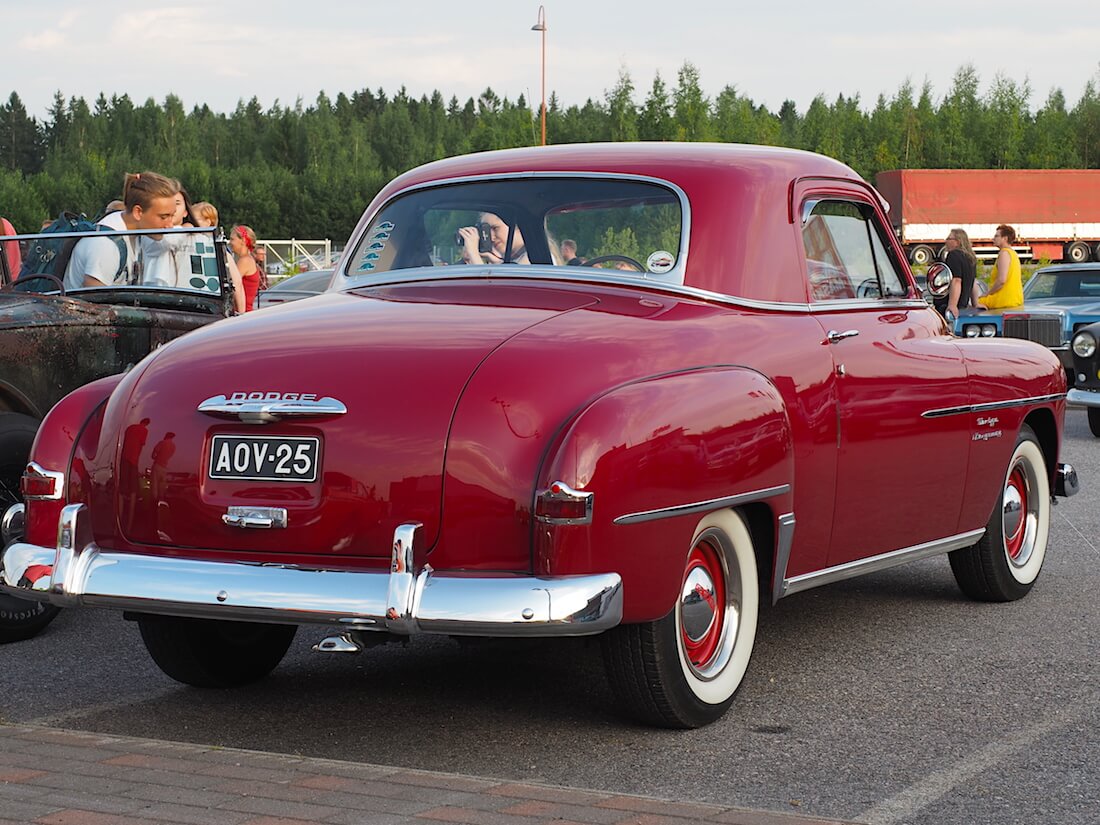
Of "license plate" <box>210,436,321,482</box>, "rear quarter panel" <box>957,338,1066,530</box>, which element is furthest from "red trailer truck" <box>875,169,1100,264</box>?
"license plate" <box>210,436,321,482</box>

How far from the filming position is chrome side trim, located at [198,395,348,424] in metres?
4.36

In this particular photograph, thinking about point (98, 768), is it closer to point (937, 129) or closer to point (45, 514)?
point (45, 514)

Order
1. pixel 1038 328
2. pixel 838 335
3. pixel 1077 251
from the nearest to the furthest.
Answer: pixel 838 335 < pixel 1038 328 < pixel 1077 251

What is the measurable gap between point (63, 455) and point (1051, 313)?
529 inches

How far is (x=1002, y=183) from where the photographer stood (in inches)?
2322

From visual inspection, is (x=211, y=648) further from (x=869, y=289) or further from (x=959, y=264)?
(x=959, y=264)

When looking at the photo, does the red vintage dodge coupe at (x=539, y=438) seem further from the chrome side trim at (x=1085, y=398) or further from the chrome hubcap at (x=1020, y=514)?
the chrome side trim at (x=1085, y=398)

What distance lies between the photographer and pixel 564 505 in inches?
163

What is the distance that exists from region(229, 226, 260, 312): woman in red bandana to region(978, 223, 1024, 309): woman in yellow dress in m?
8.15

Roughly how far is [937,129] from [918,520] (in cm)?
8808

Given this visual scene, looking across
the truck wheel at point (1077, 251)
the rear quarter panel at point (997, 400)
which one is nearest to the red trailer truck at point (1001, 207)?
the truck wheel at point (1077, 251)

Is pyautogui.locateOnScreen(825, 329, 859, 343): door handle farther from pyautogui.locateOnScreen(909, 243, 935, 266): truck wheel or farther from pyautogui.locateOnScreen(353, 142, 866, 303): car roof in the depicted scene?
pyautogui.locateOnScreen(909, 243, 935, 266): truck wheel

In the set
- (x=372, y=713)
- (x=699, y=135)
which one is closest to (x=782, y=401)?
(x=372, y=713)

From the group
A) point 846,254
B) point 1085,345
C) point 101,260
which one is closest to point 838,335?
point 846,254
